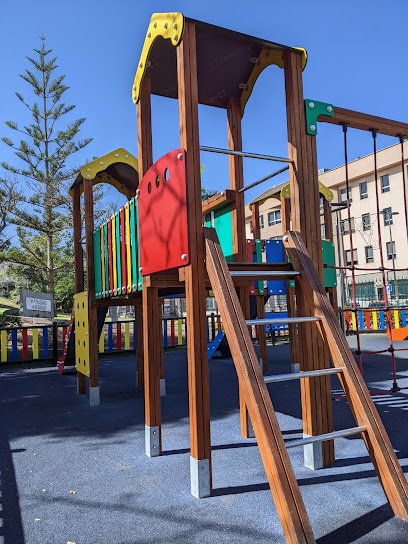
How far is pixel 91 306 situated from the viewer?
5863mm

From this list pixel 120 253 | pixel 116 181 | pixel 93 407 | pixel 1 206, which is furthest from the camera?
pixel 1 206

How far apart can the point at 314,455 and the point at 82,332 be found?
3.99 meters

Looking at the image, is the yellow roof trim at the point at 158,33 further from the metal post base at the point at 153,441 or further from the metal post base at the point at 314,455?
the metal post base at the point at 314,455

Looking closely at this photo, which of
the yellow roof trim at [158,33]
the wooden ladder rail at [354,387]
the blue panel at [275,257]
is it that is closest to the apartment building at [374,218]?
the blue panel at [275,257]

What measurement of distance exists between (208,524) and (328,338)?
1356 millimetres

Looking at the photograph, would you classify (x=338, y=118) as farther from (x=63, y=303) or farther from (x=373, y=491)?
(x=63, y=303)

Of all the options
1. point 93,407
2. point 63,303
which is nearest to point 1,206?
point 63,303

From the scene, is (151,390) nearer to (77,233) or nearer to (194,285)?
(194,285)

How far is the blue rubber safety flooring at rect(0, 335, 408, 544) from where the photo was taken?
2283 millimetres

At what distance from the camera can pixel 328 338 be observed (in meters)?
2.78

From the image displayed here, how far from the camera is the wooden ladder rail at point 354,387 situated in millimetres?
2295

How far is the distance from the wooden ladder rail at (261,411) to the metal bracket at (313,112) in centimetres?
126

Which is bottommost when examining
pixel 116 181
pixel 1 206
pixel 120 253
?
pixel 120 253

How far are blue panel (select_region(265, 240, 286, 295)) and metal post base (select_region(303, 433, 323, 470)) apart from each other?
19.9 feet
